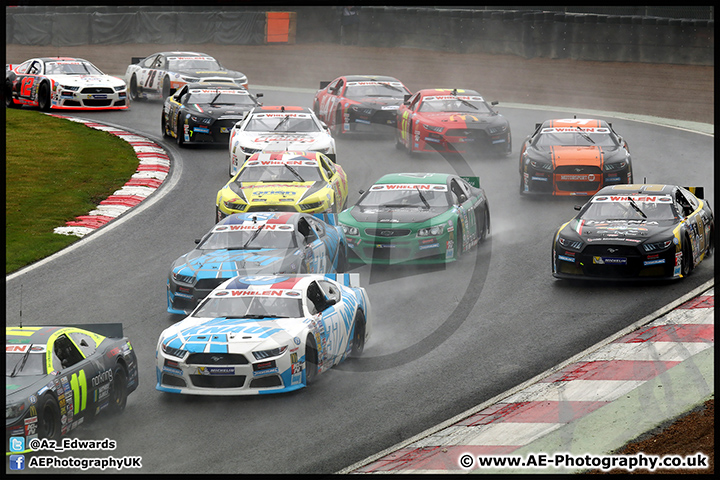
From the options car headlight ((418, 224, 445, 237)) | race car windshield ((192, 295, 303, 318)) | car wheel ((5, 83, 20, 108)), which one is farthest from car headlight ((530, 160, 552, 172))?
car wheel ((5, 83, 20, 108))

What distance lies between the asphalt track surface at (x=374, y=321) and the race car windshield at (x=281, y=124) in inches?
55.6

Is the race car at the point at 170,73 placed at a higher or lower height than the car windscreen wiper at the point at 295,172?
higher

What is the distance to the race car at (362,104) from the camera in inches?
1082

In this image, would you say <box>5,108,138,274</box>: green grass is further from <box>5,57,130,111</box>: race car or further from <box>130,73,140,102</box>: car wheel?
<box>130,73,140,102</box>: car wheel

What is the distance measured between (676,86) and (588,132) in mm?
15583

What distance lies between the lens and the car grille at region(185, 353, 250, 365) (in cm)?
1080

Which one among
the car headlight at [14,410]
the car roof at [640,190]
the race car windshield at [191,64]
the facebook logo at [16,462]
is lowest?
the facebook logo at [16,462]

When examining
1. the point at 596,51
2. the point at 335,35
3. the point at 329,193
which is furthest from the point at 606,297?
the point at 335,35

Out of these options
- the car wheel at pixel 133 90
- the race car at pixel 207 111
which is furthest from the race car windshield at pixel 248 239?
the car wheel at pixel 133 90

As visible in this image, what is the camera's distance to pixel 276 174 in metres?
19.0

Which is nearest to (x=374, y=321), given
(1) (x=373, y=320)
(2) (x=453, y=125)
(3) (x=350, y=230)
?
(1) (x=373, y=320)

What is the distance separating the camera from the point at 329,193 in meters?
18.4

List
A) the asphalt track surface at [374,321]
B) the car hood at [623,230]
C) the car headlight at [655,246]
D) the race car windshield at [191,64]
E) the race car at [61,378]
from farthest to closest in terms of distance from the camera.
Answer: the race car windshield at [191,64]
the car hood at [623,230]
the car headlight at [655,246]
the asphalt track surface at [374,321]
the race car at [61,378]

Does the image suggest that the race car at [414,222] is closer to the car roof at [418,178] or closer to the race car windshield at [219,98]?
Result: the car roof at [418,178]
